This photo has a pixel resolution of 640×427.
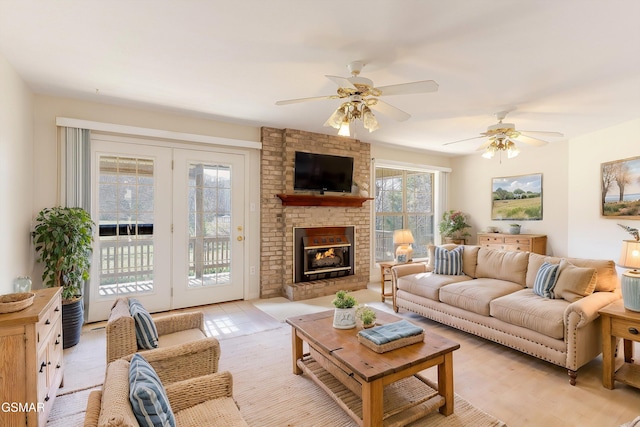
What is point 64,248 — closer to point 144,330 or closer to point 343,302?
point 144,330

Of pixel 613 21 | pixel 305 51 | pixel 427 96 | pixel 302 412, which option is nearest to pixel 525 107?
pixel 427 96

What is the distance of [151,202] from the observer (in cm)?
403

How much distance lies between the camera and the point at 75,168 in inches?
139

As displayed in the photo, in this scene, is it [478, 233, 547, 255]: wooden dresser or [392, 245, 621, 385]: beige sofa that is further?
[478, 233, 547, 255]: wooden dresser

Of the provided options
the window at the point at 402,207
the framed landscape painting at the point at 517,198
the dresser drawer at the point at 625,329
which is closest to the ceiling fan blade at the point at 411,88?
the dresser drawer at the point at 625,329

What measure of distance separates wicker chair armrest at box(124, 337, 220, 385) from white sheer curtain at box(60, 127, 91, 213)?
2567 mm

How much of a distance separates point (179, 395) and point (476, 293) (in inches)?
113

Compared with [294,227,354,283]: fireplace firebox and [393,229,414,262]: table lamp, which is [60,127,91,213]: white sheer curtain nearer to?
[294,227,354,283]: fireplace firebox

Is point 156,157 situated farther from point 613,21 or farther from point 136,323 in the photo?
point 613,21

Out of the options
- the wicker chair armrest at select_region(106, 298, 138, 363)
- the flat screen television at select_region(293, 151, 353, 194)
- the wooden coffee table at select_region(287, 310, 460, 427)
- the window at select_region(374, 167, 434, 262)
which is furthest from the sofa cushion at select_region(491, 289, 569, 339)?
the window at select_region(374, 167, 434, 262)

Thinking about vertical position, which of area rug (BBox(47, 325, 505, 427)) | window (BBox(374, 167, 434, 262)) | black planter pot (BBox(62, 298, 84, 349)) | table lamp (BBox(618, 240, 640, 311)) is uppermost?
window (BBox(374, 167, 434, 262))

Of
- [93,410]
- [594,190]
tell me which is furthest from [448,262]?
[93,410]

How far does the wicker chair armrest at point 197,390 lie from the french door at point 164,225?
2.86 metres

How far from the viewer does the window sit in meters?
6.29
